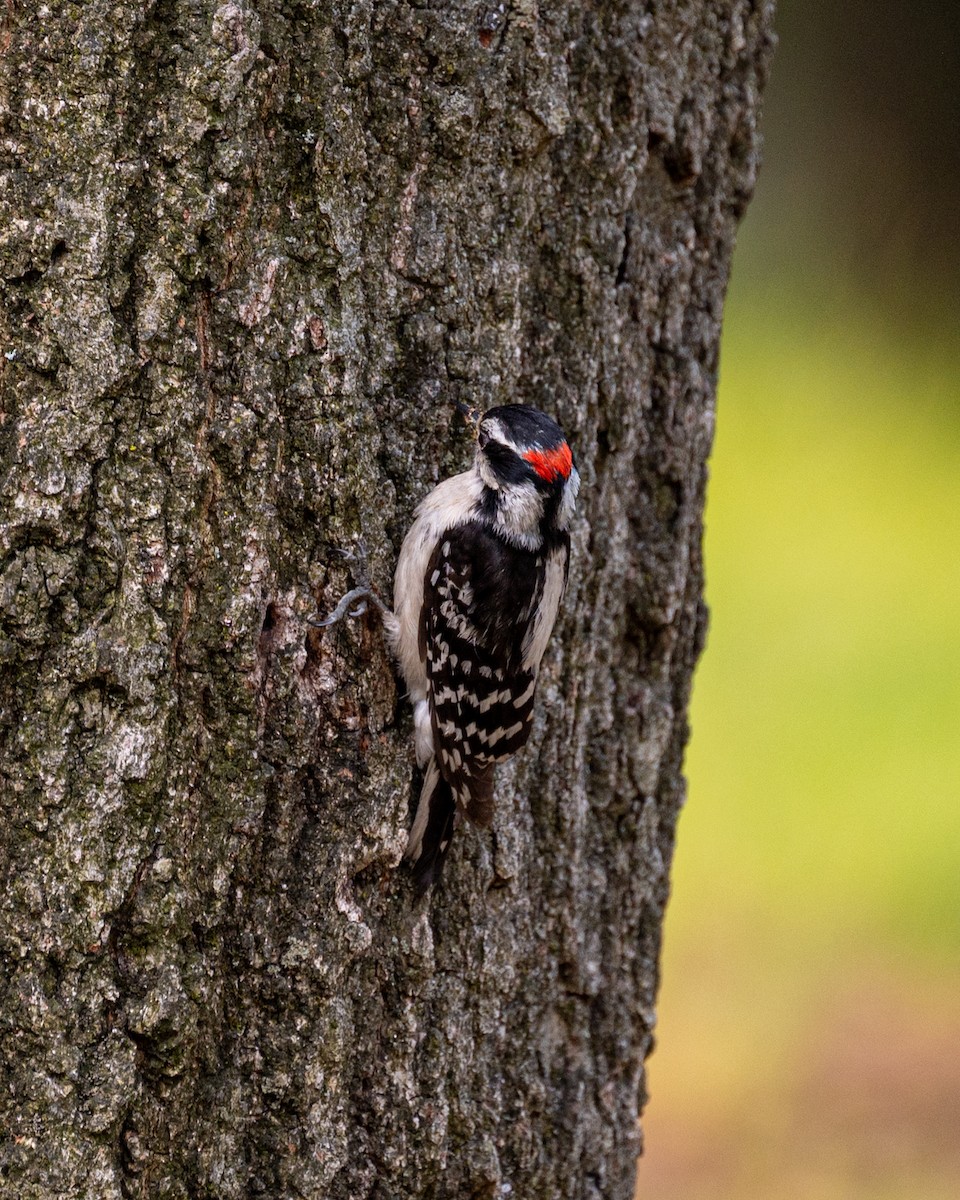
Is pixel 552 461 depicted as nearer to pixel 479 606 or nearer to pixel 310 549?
pixel 479 606

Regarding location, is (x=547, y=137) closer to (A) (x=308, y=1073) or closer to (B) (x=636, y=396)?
(B) (x=636, y=396)

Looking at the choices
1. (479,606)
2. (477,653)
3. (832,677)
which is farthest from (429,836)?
(832,677)

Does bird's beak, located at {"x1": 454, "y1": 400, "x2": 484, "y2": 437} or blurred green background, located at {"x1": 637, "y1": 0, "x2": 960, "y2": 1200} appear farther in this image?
blurred green background, located at {"x1": 637, "y1": 0, "x2": 960, "y2": 1200}

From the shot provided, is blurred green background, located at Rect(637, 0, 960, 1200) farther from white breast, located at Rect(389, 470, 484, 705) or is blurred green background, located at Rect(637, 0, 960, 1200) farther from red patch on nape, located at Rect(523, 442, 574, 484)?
red patch on nape, located at Rect(523, 442, 574, 484)

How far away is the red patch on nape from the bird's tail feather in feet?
2.42

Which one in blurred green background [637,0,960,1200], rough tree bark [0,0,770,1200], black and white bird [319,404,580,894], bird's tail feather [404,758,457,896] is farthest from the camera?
blurred green background [637,0,960,1200]

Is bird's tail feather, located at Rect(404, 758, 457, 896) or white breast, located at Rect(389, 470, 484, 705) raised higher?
white breast, located at Rect(389, 470, 484, 705)

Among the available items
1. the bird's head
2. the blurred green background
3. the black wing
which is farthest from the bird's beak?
the blurred green background

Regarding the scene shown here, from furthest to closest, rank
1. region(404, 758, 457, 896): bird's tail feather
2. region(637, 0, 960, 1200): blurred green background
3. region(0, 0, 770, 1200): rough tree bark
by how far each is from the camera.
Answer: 1. region(637, 0, 960, 1200): blurred green background
2. region(404, 758, 457, 896): bird's tail feather
3. region(0, 0, 770, 1200): rough tree bark

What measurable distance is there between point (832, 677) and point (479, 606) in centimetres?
349

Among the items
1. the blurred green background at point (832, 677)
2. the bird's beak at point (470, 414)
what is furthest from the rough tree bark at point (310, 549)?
the blurred green background at point (832, 677)

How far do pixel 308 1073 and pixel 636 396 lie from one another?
62.6 inches

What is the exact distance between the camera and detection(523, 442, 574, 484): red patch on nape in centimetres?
276

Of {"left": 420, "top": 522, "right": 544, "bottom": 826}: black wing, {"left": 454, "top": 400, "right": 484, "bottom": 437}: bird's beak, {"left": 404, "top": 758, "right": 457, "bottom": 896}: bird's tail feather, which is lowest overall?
{"left": 404, "top": 758, "right": 457, "bottom": 896}: bird's tail feather
